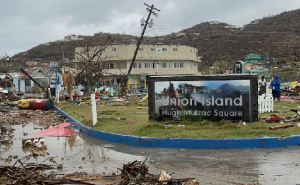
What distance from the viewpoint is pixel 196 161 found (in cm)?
768

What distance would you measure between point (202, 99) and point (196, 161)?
3.65 meters

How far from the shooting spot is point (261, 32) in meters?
102

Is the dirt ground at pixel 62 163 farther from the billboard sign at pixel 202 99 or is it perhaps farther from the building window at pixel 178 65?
the building window at pixel 178 65

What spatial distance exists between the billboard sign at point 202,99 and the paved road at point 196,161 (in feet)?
7.47

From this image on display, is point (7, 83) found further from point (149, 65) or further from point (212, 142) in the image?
point (212, 142)

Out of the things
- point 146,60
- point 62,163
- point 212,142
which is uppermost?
point 146,60

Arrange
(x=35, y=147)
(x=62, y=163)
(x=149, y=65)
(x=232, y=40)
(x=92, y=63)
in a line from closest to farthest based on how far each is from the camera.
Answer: (x=62, y=163)
(x=35, y=147)
(x=92, y=63)
(x=149, y=65)
(x=232, y=40)

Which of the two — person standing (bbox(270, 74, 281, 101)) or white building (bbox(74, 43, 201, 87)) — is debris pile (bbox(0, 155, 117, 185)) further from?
white building (bbox(74, 43, 201, 87))

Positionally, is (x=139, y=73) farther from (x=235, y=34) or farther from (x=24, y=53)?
(x=24, y=53)

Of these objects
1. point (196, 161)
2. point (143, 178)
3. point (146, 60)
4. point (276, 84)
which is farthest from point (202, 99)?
point (146, 60)

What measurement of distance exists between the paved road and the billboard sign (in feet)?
7.47


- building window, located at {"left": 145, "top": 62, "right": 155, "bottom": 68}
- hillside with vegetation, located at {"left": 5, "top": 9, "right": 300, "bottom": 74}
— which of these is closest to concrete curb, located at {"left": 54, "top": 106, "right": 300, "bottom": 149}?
building window, located at {"left": 145, "top": 62, "right": 155, "bottom": 68}

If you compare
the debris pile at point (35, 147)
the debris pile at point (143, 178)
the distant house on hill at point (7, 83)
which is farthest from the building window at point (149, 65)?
the debris pile at point (143, 178)

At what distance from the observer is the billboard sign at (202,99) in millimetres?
10719
